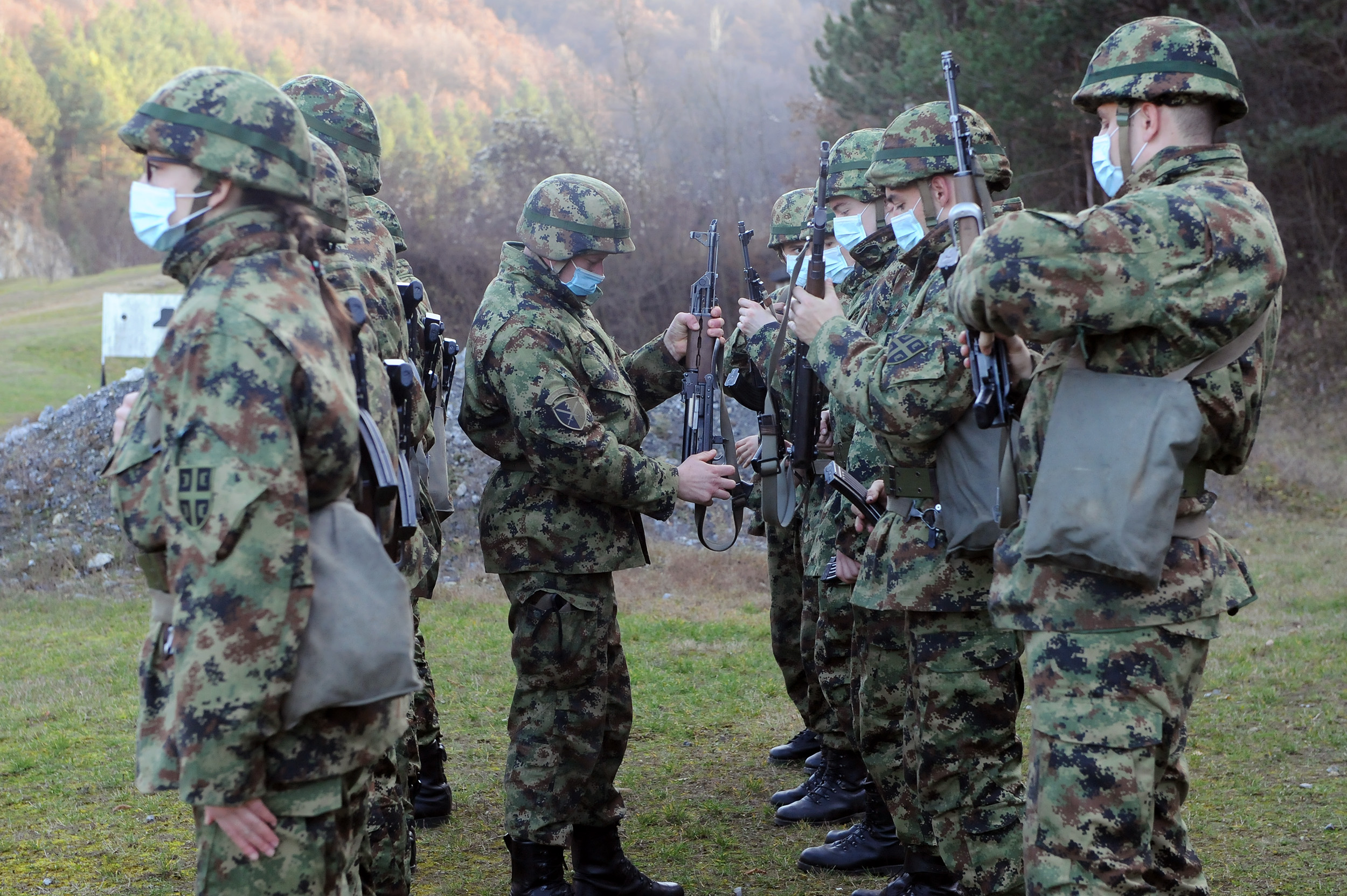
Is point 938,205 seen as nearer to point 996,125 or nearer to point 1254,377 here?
point 1254,377

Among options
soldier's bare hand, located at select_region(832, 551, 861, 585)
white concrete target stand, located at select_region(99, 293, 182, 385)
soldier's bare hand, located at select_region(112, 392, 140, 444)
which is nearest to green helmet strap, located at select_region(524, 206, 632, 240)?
soldier's bare hand, located at select_region(832, 551, 861, 585)

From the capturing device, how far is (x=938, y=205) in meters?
3.99

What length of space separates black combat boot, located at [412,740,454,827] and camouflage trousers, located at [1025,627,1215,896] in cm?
296

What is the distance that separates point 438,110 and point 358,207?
62.8m

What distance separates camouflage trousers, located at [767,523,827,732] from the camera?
5906 mm

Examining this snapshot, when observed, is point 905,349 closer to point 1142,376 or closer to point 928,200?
point 928,200

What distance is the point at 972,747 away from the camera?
3.68 m

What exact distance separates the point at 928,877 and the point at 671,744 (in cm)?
239

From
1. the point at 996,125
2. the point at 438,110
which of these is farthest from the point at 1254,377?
the point at 438,110

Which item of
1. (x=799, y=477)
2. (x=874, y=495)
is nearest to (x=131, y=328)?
(x=799, y=477)

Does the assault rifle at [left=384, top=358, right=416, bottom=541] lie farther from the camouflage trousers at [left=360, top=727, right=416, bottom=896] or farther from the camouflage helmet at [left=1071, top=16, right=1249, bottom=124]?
the camouflage helmet at [left=1071, top=16, right=1249, bottom=124]

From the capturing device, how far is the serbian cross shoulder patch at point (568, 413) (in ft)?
13.9

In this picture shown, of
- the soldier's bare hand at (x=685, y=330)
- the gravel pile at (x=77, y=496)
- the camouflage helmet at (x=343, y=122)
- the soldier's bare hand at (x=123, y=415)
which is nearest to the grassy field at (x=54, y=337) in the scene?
the gravel pile at (x=77, y=496)

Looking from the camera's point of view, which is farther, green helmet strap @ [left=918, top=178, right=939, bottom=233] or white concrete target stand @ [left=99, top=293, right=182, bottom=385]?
white concrete target stand @ [left=99, top=293, right=182, bottom=385]
